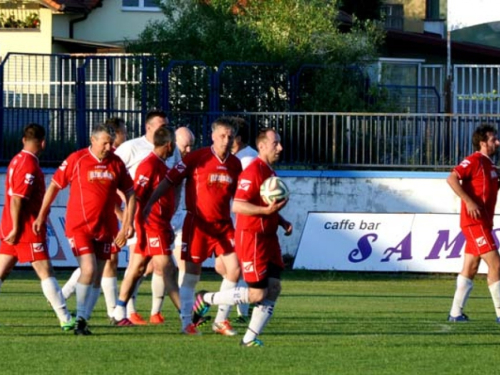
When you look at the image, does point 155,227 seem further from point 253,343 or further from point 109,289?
point 253,343

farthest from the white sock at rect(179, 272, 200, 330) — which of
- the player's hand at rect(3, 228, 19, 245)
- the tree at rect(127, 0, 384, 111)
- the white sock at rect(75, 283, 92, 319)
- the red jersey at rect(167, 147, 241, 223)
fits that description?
the tree at rect(127, 0, 384, 111)

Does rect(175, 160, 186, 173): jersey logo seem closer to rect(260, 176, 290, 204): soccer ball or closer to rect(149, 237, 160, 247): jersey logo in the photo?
rect(149, 237, 160, 247): jersey logo

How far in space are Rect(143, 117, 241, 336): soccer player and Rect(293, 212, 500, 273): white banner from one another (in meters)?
10.00

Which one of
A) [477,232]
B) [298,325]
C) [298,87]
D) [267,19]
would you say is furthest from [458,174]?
[267,19]

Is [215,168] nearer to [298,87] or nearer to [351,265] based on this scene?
[351,265]

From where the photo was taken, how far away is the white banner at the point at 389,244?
74.7ft

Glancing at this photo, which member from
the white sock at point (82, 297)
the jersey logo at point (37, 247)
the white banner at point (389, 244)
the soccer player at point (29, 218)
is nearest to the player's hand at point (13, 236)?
the soccer player at point (29, 218)

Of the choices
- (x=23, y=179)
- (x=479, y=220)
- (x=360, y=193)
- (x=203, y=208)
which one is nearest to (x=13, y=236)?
(x=23, y=179)

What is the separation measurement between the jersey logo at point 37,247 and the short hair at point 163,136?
1.63m

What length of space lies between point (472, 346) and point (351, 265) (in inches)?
423

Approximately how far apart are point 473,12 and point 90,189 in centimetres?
3579

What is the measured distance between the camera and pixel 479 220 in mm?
14719

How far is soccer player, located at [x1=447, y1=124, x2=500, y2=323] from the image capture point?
48.2 feet

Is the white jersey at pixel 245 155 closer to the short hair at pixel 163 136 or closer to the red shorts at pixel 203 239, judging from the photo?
the short hair at pixel 163 136
